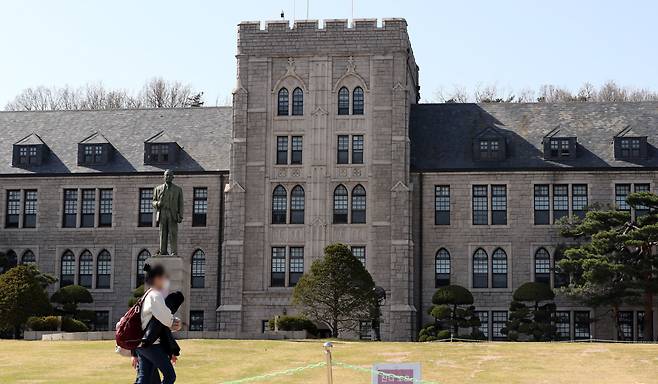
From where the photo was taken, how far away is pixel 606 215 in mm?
51375

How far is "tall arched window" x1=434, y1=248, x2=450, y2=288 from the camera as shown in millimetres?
56000

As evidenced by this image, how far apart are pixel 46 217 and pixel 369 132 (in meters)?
17.1

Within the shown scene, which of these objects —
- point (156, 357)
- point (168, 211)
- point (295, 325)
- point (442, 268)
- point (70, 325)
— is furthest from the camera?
point (442, 268)

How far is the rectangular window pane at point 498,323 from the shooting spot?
55.0 meters

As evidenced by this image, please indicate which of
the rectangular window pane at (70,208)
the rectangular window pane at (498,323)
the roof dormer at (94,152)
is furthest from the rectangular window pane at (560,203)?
the rectangular window pane at (70,208)

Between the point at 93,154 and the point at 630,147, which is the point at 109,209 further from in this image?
the point at 630,147

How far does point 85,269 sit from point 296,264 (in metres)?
11.0

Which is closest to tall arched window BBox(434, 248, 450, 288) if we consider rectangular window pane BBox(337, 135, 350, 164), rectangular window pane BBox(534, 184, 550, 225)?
rectangular window pane BBox(534, 184, 550, 225)

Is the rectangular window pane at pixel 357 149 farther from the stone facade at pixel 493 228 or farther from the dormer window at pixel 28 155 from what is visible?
the dormer window at pixel 28 155

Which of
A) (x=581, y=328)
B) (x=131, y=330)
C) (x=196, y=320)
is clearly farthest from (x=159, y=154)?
(x=131, y=330)

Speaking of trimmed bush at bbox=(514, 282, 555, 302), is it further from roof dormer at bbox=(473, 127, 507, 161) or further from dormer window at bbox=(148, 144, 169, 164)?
dormer window at bbox=(148, 144, 169, 164)

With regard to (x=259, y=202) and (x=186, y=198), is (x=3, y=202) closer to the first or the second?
(x=186, y=198)

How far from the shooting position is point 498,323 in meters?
55.2

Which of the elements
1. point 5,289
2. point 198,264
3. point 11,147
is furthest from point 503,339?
point 11,147
